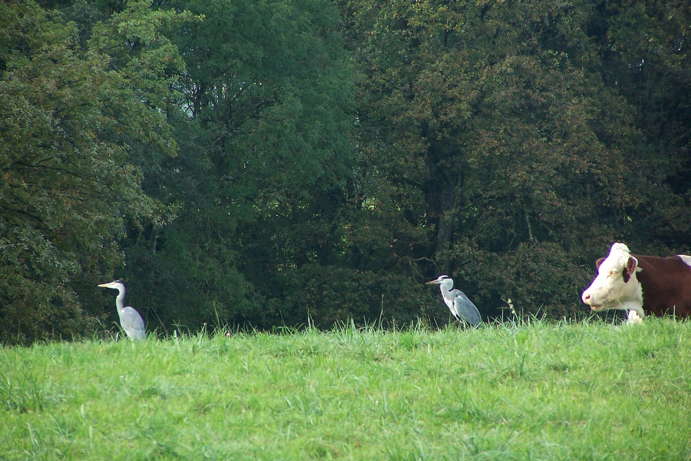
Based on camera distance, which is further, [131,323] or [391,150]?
[391,150]

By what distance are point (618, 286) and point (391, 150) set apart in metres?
23.8

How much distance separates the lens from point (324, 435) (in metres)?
6.79

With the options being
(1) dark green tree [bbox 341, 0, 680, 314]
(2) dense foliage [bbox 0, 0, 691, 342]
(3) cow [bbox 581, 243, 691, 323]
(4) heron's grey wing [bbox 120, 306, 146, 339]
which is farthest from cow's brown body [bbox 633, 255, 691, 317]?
(1) dark green tree [bbox 341, 0, 680, 314]

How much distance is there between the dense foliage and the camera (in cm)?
3094

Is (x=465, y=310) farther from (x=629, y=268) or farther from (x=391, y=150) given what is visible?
(x=391, y=150)

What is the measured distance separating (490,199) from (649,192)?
5.42 metres

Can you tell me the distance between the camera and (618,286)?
11047 millimetres

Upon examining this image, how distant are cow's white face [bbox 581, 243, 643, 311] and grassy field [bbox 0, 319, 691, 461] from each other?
3.42ft

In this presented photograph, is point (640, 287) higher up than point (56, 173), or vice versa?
point (56, 173)

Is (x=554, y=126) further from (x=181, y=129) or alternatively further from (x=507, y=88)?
(x=181, y=129)

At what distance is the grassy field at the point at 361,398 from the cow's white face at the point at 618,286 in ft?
3.42

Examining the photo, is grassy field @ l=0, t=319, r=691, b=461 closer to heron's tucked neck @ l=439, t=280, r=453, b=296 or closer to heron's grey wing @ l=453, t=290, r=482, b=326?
heron's grey wing @ l=453, t=290, r=482, b=326

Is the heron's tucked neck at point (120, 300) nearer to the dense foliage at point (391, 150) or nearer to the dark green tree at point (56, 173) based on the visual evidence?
the dark green tree at point (56, 173)

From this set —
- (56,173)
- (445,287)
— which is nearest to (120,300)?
(445,287)
